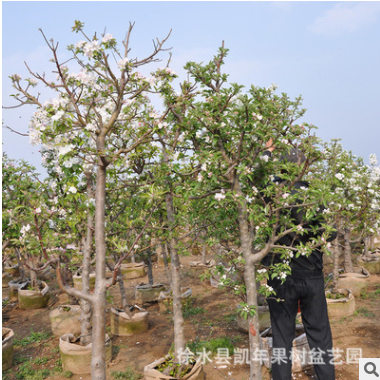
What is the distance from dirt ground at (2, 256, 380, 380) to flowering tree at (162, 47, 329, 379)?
2532mm

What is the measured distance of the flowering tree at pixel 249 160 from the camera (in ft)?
14.2

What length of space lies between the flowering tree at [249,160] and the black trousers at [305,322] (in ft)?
1.84

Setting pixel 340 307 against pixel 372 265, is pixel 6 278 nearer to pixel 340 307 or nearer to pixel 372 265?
pixel 340 307

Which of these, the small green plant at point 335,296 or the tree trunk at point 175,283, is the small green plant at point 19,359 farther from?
the small green plant at point 335,296

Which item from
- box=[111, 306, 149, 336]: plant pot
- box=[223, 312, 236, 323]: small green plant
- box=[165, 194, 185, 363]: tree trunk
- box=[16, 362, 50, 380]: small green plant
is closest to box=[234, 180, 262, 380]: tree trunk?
box=[165, 194, 185, 363]: tree trunk

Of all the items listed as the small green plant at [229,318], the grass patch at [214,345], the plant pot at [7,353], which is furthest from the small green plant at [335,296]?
the plant pot at [7,353]

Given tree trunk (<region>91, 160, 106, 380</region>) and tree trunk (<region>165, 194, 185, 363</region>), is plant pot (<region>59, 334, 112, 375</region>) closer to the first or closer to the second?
tree trunk (<region>165, 194, 185, 363</region>)

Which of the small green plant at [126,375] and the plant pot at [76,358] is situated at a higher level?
the plant pot at [76,358]

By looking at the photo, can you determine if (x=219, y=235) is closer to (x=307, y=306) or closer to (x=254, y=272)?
(x=254, y=272)

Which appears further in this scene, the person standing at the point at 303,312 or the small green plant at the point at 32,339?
the small green plant at the point at 32,339

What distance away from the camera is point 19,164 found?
898cm

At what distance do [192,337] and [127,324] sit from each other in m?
1.87

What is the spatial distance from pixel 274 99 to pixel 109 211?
188 inches

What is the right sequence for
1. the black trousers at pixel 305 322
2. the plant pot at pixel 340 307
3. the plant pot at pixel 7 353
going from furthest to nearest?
1. the plant pot at pixel 340 307
2. the plant pot at pixel 7 353
3. the black trousers at pixel 305 322
